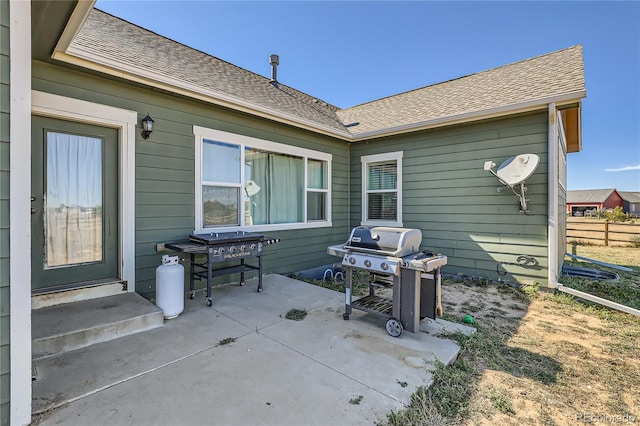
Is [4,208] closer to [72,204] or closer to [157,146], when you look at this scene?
[72,204]

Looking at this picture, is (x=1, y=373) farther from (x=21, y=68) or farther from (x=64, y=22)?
(x=64, y=22)

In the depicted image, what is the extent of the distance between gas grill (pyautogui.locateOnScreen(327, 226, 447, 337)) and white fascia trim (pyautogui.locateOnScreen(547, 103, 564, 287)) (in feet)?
9.24

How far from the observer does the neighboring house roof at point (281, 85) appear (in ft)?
11.6

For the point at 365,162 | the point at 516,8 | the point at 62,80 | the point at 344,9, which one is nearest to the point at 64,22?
the point at 62,80

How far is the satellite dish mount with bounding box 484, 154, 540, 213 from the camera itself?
Answer: 4.52 metres

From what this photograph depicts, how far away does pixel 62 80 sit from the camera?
3.21 metres

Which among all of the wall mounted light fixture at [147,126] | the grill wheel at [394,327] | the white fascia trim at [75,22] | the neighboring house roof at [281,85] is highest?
the neighboring house roof at [281,85]

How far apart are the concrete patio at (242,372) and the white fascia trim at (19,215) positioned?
29 cm

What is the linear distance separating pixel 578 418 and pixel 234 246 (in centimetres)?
367

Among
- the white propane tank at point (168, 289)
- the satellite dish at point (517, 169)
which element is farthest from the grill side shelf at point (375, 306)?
the satellite dish at point (517, 169)

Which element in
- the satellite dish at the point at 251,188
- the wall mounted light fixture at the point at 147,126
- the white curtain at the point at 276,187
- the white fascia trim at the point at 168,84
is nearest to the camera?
the white fascia trim at the point at 168,84

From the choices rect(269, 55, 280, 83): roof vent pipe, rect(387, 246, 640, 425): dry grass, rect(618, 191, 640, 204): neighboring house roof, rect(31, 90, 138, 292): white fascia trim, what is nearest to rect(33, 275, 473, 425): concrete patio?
rect(387, 246, 640, 425): dry grass

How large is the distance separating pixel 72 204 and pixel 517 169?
6.28m

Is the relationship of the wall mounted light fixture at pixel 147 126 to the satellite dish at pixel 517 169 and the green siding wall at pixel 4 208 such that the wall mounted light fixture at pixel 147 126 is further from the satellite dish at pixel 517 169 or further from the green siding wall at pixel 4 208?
the satellite dish at pixel 517 169
